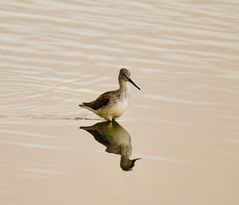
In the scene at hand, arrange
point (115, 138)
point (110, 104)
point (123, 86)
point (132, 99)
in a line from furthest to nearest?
1. point (132, 99)
2. point (123, 86)
3. point (110, 104)
4. point (115, 138)

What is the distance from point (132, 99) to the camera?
14086 millimetres

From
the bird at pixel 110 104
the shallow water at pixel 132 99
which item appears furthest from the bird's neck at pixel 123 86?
the shallow water at pixel 132 99

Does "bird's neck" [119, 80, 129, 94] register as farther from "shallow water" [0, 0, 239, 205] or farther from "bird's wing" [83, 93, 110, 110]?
"shallow water" [0, 0, 239, 205]

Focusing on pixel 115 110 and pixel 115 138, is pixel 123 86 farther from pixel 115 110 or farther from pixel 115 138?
pixel 115 138

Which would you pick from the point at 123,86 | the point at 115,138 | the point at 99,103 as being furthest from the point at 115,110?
A: the point at 115,138

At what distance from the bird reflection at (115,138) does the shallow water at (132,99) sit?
0.26 feet

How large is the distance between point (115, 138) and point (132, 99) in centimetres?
193

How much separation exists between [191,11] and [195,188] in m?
10.2

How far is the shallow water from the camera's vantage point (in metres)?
10.2

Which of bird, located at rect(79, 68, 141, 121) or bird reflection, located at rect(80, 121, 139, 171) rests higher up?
bird, located at rect(79, 68, 141, 121)

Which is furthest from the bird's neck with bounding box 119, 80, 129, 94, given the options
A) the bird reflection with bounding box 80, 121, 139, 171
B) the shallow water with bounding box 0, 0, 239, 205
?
the bird reflection with bounding box 80, 121, 139, 171

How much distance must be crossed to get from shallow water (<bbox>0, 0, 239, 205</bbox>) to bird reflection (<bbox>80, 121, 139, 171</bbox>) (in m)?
0.08

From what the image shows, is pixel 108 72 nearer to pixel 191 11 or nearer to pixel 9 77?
pixel 9 77

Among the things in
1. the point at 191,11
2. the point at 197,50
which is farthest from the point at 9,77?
the point at 191,11
